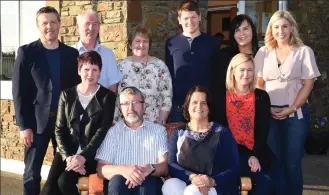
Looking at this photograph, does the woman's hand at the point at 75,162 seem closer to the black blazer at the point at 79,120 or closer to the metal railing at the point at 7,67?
the black blazer at the point at 79,120

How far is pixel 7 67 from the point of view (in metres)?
7.53

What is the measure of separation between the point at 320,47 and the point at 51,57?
6513 millimetres

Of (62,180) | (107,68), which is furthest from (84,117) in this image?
(107,68)

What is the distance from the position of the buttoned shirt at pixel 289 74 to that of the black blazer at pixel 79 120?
4.53 ft

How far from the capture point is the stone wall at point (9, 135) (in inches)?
284

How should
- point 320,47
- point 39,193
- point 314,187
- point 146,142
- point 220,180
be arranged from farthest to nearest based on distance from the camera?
point 320,47 → point 314,187 → point 39,193 → point 146,142 → point 220,180

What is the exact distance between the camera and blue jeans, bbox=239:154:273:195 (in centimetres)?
388

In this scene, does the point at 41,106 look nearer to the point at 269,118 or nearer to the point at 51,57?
the point at 51,57

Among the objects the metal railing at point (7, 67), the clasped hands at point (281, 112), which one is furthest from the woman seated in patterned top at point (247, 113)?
the metal railing at point (7, 67)

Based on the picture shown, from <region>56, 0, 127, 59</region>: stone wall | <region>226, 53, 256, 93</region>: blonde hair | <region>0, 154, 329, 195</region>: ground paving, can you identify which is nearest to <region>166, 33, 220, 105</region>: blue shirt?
<region>226, 53, 256, 93</region>: blonde hair

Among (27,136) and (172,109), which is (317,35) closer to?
(172,109)

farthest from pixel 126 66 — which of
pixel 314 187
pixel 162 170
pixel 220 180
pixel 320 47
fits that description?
pixel 320 47

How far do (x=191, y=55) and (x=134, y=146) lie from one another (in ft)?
3.52

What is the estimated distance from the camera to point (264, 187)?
153 inches
